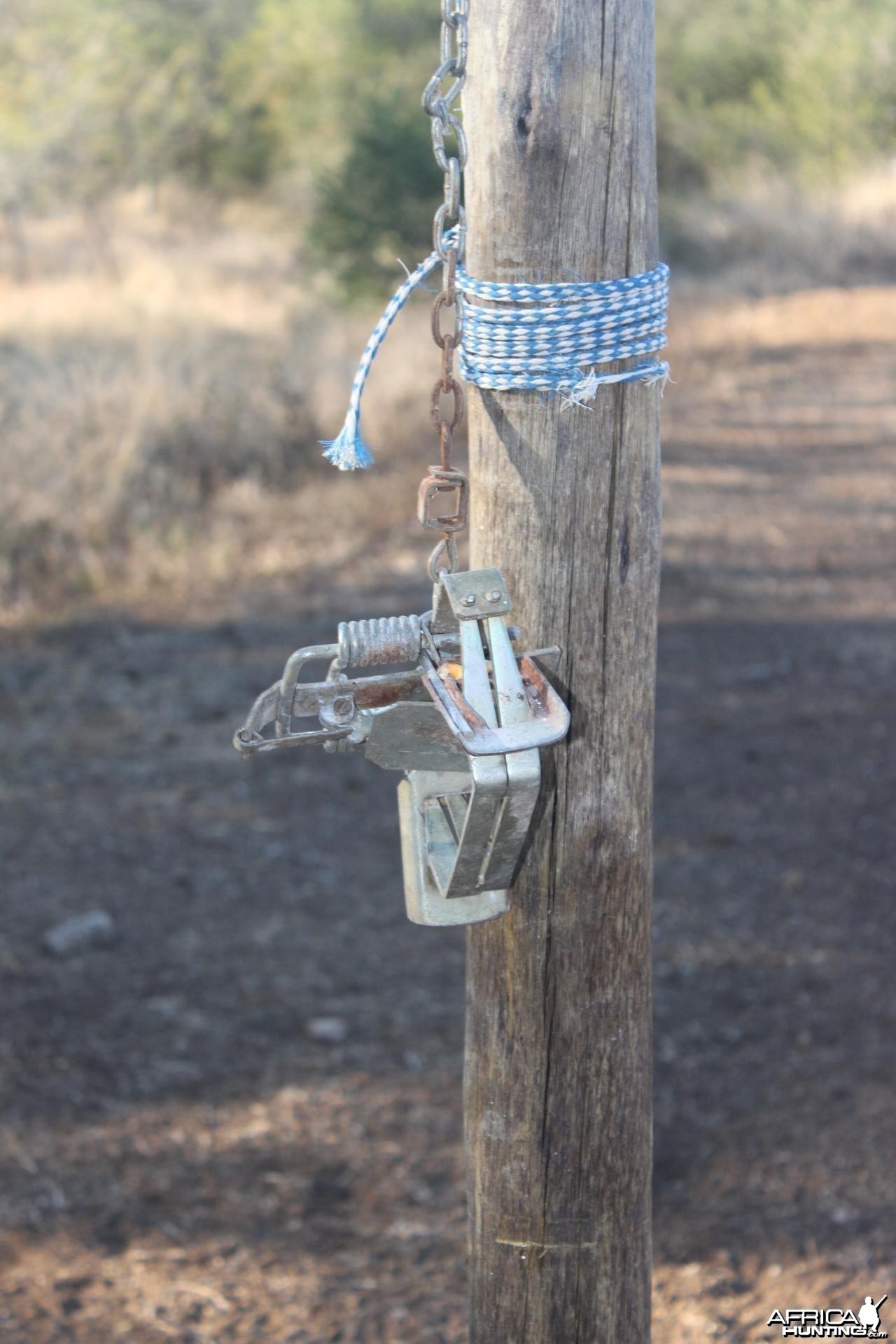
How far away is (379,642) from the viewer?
158 cm

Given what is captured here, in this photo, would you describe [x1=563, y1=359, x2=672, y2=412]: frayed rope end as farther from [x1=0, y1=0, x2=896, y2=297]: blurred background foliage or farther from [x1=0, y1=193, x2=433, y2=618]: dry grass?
[x1=0, y1=0, x2=896, y2=297]: blurred background foliage

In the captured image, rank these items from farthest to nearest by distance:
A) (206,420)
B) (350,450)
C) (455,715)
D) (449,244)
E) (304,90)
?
(304,90) → (206,420) → (350,450) → (449,244) → (455,715)

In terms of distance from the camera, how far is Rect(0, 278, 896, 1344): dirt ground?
281 cm

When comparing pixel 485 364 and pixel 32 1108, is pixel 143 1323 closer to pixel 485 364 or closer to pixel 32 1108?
pixel 32 1108

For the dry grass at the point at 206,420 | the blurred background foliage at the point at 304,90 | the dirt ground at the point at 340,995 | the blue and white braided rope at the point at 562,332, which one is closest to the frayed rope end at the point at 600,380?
the blue and white braided rope at the point at 562,332

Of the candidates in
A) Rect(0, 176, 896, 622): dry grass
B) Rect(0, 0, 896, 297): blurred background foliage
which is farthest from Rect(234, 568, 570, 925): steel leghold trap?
Rect(0, 0, 896, 297): blurred background foliage

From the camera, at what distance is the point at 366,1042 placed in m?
3.59

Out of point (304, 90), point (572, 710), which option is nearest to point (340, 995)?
point (572, 710)

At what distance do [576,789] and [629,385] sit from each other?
0.50 meters

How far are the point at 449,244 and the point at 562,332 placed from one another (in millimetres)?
187

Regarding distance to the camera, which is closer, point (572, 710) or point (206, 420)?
point (572, 710)

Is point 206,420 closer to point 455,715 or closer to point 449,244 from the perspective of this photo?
point 449,244

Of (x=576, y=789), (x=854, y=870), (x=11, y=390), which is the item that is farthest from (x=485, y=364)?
(x=11, y=390)

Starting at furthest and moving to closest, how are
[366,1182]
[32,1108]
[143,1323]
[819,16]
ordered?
[819,16] < [32,1108] < [366,1182] < [143,1323]
